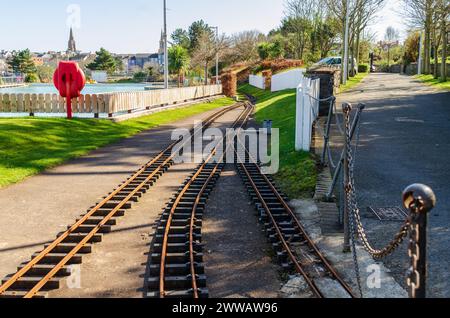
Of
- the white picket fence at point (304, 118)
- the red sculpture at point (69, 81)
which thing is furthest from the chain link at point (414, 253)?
the red sculpture at point (69, 81)

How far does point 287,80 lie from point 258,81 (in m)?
16.8

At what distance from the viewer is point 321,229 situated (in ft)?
31.5

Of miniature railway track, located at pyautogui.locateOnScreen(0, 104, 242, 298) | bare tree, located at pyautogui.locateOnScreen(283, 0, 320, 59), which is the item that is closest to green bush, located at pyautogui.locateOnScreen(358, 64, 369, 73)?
bare tree, located at pyautogui.locateOnScreen(283, 0, 320, 59)

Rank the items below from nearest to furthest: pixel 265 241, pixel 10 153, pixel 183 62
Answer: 1. pixel 265 241
2. pixel 10 153
3. pixel 183 62

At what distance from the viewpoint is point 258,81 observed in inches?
2662

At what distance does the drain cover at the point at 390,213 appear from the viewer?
990 centimetres

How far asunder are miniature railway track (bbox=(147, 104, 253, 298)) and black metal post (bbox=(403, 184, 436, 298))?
3.55 metres

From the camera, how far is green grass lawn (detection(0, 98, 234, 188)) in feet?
51.0

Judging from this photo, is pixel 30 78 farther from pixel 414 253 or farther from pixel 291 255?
pixel 414 253

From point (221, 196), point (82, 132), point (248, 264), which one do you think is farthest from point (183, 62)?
point (248, 264)

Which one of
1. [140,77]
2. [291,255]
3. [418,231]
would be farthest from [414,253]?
[140,77]
